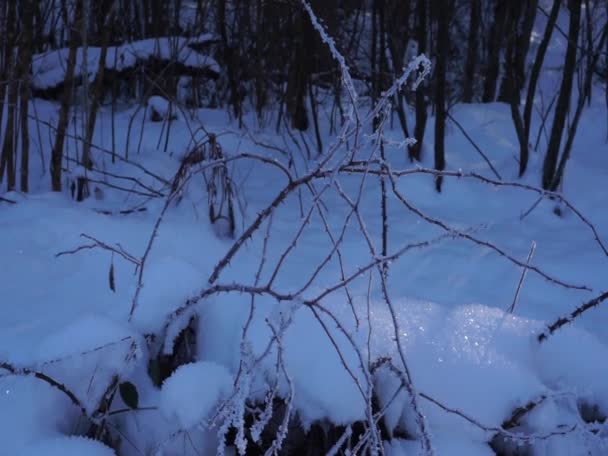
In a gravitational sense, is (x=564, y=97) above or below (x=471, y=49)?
below

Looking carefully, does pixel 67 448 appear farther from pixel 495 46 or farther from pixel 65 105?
pixel 495 46

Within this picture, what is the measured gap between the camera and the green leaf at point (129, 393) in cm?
146

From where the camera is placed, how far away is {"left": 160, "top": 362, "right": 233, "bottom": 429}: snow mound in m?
1.38

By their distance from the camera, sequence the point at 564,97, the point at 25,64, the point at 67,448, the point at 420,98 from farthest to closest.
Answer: the point at 420,98, the point at 564,97, the point at 25,64, the point at 67,448

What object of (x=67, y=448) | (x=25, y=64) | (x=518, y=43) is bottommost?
(x=67, y=448)

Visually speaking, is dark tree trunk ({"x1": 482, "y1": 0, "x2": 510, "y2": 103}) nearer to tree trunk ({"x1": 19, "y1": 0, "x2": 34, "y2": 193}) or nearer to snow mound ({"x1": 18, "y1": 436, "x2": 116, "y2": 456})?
tree trunk ({"x1": 19, "y1": 0, "x2": 34, "y2": 193})

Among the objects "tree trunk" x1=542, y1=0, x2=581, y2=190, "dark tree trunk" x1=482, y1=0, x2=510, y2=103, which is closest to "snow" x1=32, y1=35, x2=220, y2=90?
"dark tree trunk" x1=482, y1=0, x2=510, y2=103

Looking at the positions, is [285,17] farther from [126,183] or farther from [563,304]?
[563,304]

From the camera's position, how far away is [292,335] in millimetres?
1528

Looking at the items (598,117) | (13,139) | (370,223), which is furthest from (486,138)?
(13,139)

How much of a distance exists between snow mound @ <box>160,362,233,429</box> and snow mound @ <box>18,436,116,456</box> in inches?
5.3

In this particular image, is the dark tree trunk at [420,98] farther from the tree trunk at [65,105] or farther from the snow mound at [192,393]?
the snow mound at [192,393]

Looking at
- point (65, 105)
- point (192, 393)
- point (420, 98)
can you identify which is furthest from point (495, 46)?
point (192, 393)

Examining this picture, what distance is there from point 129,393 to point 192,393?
154mm
